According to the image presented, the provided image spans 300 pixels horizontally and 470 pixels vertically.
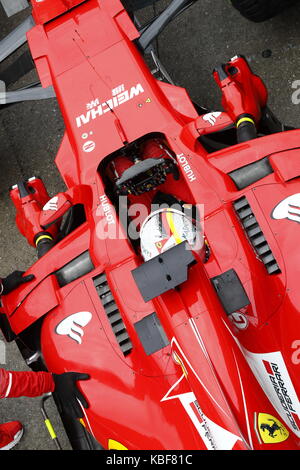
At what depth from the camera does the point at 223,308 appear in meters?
3.48

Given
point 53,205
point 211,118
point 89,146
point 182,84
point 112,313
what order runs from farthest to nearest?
point 182,84 → point 53,205 → point 89,146 → point 211,118 → point 112,313

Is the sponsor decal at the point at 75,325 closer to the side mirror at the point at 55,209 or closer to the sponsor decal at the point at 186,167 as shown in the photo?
the side mirror at the point at 55,209

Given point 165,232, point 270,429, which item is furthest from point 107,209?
point 270,429

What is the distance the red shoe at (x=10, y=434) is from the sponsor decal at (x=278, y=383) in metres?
2.57

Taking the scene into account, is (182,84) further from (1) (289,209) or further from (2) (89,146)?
(1) (289,209)

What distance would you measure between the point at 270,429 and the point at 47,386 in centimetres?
160

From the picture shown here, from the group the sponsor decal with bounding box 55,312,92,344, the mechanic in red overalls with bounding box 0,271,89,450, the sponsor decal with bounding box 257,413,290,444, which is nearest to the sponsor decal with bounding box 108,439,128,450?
the mechanic in red overalls with bounding box 0,271,89,450

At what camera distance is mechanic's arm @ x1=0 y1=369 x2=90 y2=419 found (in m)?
3.96

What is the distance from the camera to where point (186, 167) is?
4035 mm

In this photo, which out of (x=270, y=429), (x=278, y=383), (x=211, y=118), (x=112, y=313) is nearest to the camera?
(x=270, y=429)

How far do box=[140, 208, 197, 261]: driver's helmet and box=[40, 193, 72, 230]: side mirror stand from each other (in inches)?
43.1

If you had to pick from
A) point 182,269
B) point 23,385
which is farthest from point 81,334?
point 182,269

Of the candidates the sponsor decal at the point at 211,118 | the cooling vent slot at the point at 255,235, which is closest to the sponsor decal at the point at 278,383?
the cooling vent slot at the point at 255,235

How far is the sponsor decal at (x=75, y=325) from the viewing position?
13.3ft
